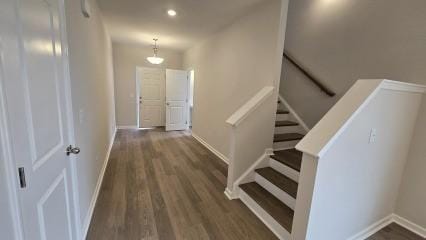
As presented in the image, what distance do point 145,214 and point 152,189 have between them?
1.75 ft

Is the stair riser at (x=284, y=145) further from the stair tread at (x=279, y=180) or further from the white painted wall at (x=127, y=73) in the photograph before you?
the white painted wall at (x=127, y=73)

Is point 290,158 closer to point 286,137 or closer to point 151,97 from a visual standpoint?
point 286,137

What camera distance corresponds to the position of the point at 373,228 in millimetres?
1931

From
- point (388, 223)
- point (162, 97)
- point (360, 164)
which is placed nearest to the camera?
point (360, 164)

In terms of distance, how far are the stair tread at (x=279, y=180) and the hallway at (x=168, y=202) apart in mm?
440

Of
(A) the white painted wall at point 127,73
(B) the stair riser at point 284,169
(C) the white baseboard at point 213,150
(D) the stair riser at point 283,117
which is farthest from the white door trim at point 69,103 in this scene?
(A) the white painted wall at point 127,73

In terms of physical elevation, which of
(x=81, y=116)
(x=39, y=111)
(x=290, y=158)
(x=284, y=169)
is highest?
(x=39, y=111)

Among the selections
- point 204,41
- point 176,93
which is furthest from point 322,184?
point 176,93

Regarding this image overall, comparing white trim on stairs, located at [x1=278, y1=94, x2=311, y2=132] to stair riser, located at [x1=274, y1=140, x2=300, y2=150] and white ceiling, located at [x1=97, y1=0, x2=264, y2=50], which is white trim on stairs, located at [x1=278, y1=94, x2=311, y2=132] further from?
white ceiling, located at [x1=97, y1=0, x2=264, y2=50]

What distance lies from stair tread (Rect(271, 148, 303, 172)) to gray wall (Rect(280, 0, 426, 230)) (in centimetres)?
84

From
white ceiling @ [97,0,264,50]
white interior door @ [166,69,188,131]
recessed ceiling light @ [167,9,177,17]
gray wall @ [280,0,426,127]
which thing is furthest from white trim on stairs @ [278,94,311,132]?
white interior door @ [166,69,188,131]

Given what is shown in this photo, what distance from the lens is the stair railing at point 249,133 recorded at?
92.6 inches

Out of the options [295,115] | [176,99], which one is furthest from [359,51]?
[176,99]

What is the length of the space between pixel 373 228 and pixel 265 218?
1078 mm
